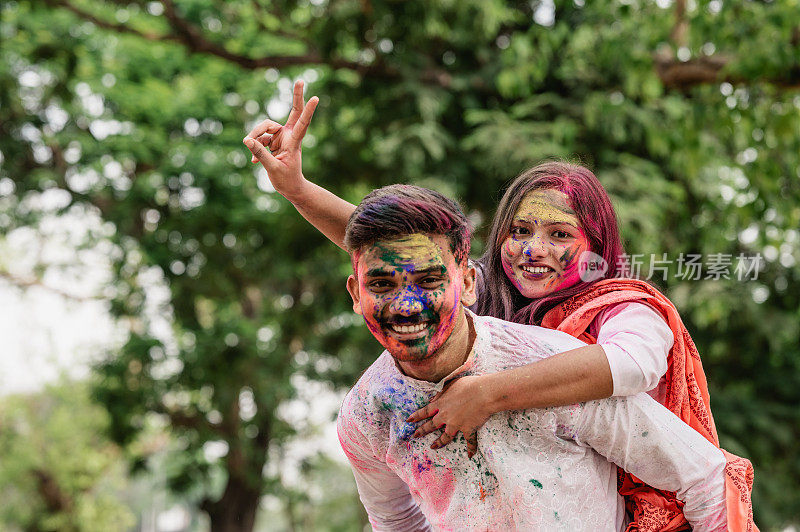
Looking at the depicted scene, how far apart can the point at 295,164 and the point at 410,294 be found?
0.68 meters

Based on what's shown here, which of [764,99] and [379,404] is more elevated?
[764,99]

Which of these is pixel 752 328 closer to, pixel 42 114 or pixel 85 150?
pixel 85 150

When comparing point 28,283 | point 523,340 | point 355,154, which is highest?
point 523,340

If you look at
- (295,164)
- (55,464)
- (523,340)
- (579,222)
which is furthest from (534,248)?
(55,464)

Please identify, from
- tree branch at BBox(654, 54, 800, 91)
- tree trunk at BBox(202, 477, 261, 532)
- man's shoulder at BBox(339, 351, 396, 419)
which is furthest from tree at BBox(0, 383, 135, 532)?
man's shoulder at BBox(339, 351, 396, 419)

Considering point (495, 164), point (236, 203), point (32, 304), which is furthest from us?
point (32, 304)

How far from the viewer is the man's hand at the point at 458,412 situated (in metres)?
1.76

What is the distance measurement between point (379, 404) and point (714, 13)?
5.20 m

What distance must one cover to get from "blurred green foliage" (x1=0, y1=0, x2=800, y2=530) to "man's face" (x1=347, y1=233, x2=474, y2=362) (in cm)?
356

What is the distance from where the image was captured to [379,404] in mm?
1891

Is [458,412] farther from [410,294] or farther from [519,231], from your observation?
[519,231]

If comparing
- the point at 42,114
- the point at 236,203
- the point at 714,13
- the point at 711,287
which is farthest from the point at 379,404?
the point at 42,114

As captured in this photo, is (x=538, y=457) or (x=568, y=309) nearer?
(x=538, y=457)

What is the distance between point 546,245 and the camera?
210 cm
